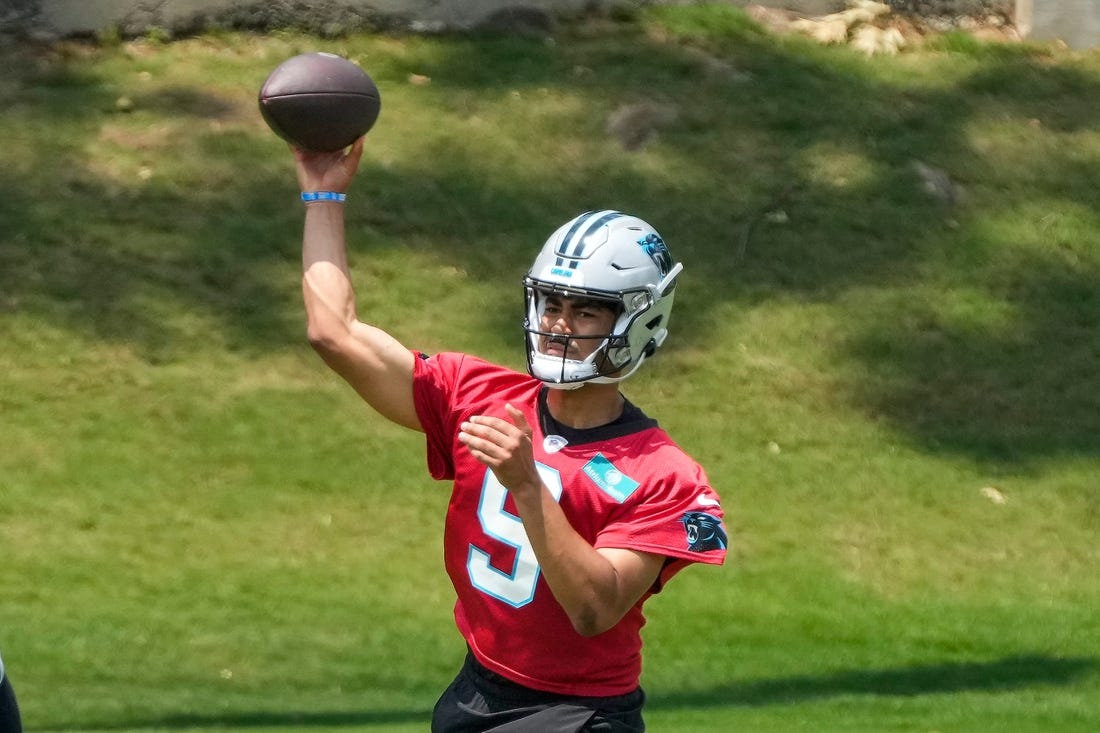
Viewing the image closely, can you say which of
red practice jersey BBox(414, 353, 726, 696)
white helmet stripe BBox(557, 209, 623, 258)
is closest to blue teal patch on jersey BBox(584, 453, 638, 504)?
red practice jersey BBox(414, 353, 726, 696)

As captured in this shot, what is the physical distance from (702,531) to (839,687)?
4837 mm

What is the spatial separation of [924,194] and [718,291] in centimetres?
205

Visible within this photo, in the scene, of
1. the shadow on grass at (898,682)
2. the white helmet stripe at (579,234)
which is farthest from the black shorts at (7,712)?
the shadow on grass at (898,682)

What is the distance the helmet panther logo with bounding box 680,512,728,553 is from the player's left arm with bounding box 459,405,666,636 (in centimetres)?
15

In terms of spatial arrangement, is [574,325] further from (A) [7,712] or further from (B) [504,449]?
(A) [7,712]

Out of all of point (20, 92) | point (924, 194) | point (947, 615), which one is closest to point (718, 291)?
point (924, 194)

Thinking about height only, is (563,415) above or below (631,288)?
below

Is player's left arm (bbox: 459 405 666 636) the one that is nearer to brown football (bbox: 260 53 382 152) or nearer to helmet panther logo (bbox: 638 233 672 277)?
helmet panther logo (bbox: 638 233 672 277)

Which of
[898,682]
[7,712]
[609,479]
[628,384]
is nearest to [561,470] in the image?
[609,479]

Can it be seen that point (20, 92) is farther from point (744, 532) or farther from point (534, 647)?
point (534, 647)

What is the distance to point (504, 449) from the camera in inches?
132

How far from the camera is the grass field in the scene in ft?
27.5

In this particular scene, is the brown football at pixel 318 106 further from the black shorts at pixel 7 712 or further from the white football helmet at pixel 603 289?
the black shorts at pixel 7 712

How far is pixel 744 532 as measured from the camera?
31.9 feet
